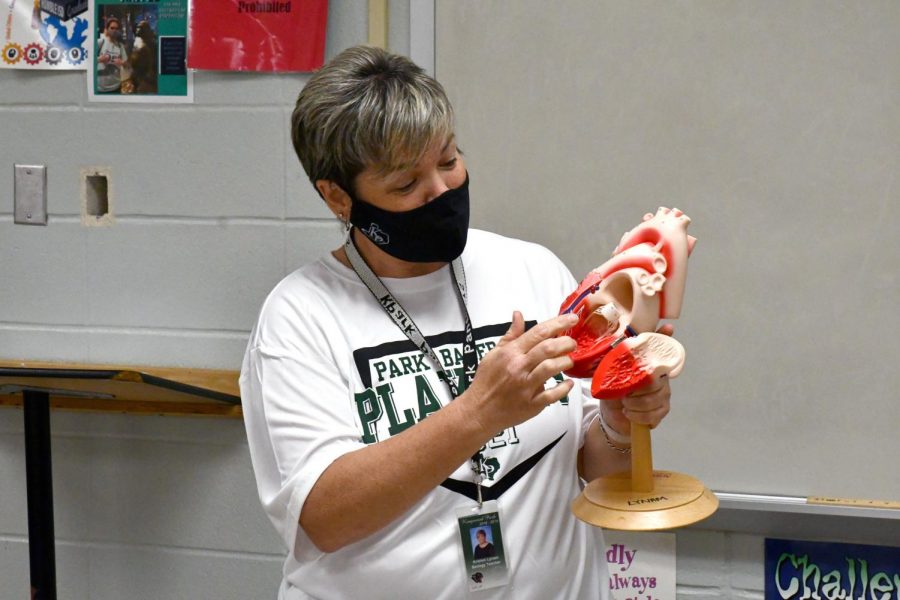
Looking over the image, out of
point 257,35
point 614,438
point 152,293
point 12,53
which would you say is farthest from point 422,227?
point 12,53

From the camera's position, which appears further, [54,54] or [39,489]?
[54,54]

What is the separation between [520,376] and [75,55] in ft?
5.72

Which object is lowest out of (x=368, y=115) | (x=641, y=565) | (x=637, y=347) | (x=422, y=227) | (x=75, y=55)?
(x=641, y=565)

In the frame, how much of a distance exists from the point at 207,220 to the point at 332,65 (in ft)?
3.42

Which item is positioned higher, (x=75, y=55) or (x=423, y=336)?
(x=75, y=55)

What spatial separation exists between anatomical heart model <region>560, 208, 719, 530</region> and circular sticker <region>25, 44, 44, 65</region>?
68.6 inches

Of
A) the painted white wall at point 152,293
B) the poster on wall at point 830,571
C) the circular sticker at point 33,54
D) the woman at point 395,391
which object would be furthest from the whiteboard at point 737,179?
the circular sticker at point 33,54

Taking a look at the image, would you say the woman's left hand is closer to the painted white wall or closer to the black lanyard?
the black lanyard

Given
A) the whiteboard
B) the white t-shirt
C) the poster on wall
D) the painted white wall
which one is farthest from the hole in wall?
the poster on wall

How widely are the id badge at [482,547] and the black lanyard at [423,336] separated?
3cm

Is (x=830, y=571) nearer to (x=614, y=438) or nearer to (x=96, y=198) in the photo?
(x=614, y=438)

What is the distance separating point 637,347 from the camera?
1193 mm

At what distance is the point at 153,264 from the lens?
2383 mm

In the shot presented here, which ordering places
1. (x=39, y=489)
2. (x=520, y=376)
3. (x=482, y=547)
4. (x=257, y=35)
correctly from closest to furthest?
(x=520, y=376) → (x=482, y=547) → (x=39, y=489) → (x=257, y=35)
